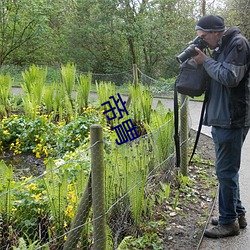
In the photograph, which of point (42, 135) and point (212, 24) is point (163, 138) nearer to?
point (212, 24)

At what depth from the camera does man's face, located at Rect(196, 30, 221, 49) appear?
3025mm

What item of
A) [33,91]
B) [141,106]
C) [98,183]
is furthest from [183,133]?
[33,91]

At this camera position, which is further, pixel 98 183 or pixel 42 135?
pixel 42 135

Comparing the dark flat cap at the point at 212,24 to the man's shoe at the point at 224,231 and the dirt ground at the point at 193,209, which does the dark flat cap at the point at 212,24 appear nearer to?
the man's shoe at the point at 224,231

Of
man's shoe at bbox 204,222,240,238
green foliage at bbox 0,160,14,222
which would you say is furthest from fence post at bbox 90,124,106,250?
man's shoe at bbox 204,222,240,238

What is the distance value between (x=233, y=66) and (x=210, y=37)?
1.23 ft

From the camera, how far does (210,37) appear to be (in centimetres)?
304

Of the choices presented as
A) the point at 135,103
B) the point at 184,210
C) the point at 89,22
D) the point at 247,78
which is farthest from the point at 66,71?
the point at 89,22

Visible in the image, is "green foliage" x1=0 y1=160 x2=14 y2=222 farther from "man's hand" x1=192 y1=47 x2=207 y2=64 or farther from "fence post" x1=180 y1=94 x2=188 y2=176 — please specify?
"fence post" x1=180 y1=94 x2=188 y2=176

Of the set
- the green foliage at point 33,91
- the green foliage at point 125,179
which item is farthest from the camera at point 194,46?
the green foliage at point 33,91

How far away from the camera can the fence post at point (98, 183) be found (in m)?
2.36

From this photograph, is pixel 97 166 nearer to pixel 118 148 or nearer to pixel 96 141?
pixel 96 141

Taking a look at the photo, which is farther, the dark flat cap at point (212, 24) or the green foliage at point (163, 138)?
the green foliage at point (163, 138)

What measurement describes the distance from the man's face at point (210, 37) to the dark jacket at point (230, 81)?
7 cm
